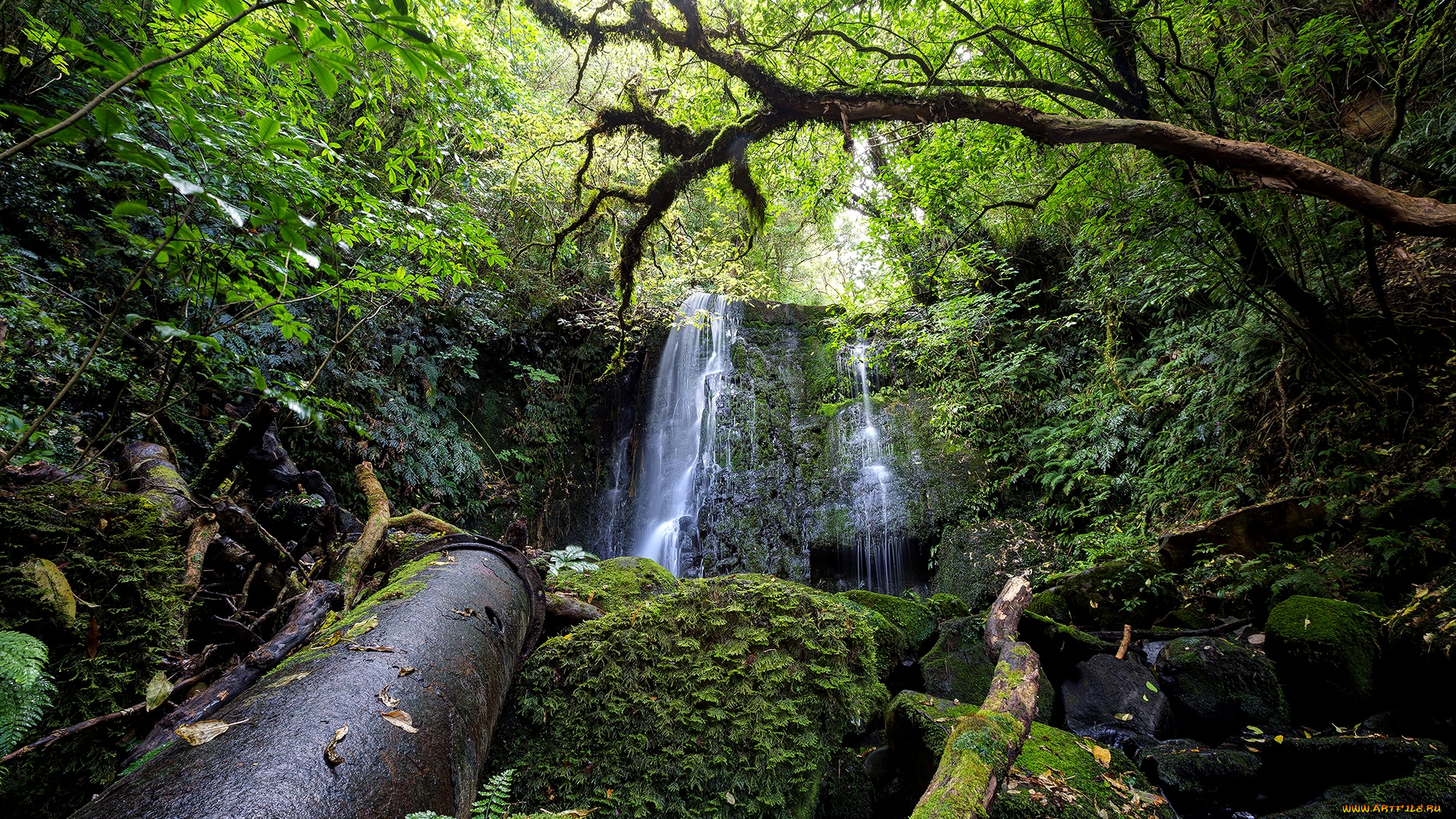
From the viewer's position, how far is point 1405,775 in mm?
2637

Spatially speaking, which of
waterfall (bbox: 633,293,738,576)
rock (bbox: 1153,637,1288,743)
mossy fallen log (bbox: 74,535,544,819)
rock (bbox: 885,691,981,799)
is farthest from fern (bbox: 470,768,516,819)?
waterfall (bbox: 633,293,738,576)

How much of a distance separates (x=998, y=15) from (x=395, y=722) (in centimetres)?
660

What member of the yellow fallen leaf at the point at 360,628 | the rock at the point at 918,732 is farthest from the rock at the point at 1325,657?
the yellow fallen leaf at the point at 360,628

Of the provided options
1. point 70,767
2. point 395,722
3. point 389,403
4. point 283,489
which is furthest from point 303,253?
point 389,403

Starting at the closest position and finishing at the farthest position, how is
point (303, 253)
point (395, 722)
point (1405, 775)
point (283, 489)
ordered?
1. point (395, 722)
2. point (303, 253)
3. point (1405, 775)
4. point (283, 489)

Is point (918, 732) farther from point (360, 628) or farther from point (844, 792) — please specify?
point (360, 628)

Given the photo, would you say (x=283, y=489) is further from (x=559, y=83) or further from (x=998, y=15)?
(x=559, y=83)

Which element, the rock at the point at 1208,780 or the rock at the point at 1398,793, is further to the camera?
the rock at the point at 1208,780

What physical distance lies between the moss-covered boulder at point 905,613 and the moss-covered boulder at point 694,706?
173 cm

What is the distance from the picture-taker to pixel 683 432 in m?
11.8

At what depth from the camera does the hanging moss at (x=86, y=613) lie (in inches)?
62.4

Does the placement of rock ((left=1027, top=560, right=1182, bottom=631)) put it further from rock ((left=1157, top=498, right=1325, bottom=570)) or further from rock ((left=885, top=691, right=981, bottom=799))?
rock ((left=885, top=691, right=981, bottom=799))

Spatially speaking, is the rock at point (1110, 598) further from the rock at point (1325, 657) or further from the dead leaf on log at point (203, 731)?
the dead leaf on log at point (203, 731)

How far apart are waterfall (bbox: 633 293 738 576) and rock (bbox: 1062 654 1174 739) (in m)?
6.44
